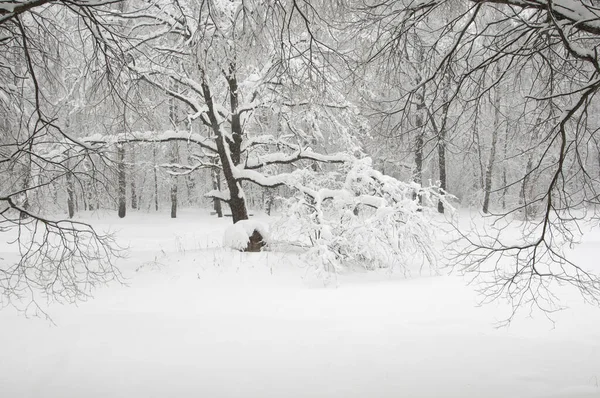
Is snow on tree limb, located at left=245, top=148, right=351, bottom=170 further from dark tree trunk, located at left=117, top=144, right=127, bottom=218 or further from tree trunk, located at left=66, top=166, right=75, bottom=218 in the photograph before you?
tree trunk, located at left=66, top=166, right=75, bottom=218

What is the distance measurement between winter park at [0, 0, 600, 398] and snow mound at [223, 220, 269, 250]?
0.04m

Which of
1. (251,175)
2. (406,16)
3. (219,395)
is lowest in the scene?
(219,395)

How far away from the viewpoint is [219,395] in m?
4.19

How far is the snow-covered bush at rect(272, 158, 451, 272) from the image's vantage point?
30.2 feet

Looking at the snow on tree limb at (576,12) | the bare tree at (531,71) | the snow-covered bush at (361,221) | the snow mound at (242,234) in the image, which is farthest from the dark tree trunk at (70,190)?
the snow on tree limb at (576,12)

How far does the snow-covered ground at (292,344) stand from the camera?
436 cm

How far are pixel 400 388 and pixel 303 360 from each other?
1215mm

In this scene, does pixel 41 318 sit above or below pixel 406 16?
below

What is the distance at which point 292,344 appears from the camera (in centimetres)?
550

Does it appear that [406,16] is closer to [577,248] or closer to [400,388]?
[400,388]

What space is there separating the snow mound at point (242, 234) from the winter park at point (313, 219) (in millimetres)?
38

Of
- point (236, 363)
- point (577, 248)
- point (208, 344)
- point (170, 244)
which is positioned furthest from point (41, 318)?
point (577, 248)

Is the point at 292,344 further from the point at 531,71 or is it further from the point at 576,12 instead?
the point at 531,71

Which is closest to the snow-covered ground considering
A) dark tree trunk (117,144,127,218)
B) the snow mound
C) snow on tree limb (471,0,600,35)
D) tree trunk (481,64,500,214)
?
the snow mound
